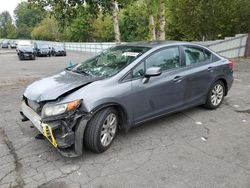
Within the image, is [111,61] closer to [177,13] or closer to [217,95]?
[217,95]

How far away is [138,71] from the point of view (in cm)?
445

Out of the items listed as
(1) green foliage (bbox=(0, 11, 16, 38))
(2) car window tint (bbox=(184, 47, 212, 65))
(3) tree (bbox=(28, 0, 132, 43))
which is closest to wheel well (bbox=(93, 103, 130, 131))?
(2) car window tint (bbox=(184, 47, 212, 65))

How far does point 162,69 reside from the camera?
4.81m

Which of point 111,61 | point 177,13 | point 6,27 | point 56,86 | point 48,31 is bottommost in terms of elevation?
point 56,86

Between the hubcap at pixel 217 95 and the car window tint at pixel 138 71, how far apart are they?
A: 2.09 metres

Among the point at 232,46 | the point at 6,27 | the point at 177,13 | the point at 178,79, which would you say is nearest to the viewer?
the point at 178,79

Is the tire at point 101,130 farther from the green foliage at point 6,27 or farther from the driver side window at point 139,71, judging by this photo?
the green foliage at point 6,27

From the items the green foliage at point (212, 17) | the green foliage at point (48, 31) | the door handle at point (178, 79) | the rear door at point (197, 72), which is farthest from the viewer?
the green foliage at point (48, 31)

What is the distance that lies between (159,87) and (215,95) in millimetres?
1883

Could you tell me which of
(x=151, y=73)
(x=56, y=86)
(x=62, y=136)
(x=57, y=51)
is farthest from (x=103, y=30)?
(x=62, y=136)

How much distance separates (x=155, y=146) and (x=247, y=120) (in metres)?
2.21

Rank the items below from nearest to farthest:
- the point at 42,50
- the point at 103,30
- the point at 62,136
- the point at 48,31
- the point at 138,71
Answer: the point at 62,136, the point at 138,71, the point at 42,50, the point at 103,30, the point at 48,31

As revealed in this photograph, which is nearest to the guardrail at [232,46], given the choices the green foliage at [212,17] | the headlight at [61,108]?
the green foliage at [212,17]

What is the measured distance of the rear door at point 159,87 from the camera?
4.39 metres
